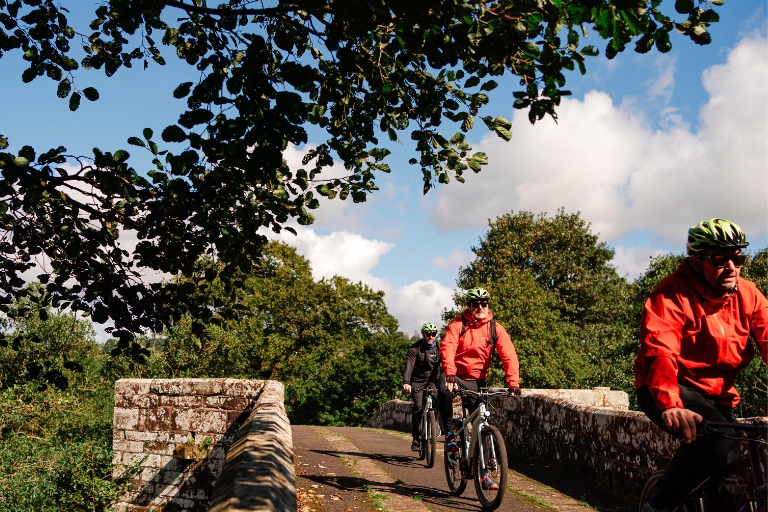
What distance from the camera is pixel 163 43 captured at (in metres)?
6.53

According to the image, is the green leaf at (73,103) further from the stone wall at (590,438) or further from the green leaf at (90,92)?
the stone wall at (590,438)

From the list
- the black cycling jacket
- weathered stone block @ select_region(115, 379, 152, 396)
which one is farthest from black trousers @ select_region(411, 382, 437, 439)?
weathered stone block @ select_region(115, 379, 152, 396)

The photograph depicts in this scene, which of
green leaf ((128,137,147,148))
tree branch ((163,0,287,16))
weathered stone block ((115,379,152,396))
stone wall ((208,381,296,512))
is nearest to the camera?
stone wall ((208,381,296,512))

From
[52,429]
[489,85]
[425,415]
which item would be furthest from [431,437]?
[52,429]

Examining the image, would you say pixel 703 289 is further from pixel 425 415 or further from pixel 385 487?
pixel 425 415

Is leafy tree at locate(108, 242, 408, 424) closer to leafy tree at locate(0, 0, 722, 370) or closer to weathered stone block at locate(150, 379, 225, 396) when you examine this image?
weathered stone block at locate(150, 379, 225, 396)

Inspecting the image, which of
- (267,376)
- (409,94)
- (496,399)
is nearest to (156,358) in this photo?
(267,376)

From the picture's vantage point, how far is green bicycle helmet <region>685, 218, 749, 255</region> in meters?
3.10

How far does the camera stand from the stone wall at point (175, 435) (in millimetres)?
9844

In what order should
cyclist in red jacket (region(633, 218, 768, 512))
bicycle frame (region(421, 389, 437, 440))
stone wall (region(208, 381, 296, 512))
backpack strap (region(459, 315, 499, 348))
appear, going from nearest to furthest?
stone wall (region(208, 381, 296, 512)) → cyclist in red jacket (region(633, 218, 768, 512)) → backpack strap (region(459, 315, 499, 348)) → bicycle frame (region(421, 389, 437, 440))

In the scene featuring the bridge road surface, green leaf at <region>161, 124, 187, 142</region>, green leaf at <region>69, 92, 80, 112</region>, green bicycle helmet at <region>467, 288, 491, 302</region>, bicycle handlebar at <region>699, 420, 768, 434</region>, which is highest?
green leaf at <region>69, 92, 80, 112</region>

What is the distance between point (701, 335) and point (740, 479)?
0.66 meters

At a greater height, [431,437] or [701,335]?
[701,335]

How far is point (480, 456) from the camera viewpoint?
6.13 meters
